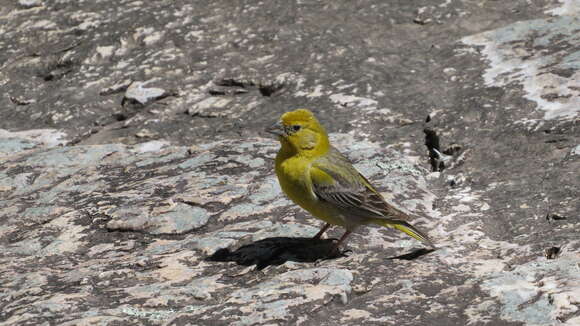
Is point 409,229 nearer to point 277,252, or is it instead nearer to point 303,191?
point 303,191

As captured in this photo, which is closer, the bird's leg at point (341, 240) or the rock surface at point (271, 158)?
the rock surface at point (271, 158)

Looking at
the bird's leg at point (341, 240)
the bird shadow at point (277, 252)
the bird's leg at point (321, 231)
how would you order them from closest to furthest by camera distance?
1. the bird shadow at point (277, 252)
2. the bird's leg at point (341, 240)
3. the bird's leg at point (321, 231)

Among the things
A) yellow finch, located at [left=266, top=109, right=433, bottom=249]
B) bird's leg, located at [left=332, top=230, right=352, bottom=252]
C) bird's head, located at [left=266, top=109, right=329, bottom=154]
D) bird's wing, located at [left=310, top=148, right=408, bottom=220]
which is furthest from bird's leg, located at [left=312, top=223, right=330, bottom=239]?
bird's head, located at [left=266, top=109, right=329, bottom=154]

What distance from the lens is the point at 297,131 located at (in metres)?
5.74

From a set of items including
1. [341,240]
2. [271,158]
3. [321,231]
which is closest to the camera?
[341,240]

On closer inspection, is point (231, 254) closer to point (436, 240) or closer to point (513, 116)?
point (436, 240)

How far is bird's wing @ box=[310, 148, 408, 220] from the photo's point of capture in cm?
559

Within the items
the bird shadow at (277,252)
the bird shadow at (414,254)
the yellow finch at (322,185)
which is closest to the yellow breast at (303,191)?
the yellow finch at (322,185)

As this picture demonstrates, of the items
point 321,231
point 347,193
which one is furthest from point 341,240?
point 347,193

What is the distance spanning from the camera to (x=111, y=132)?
8344 millimetres

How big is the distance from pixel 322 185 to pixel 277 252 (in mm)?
550

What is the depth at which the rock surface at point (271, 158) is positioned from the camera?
4977 mm

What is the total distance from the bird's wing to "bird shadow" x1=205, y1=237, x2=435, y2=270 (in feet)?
1.01

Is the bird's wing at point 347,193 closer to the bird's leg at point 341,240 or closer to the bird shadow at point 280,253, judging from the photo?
the bird's leg at point 341,240
